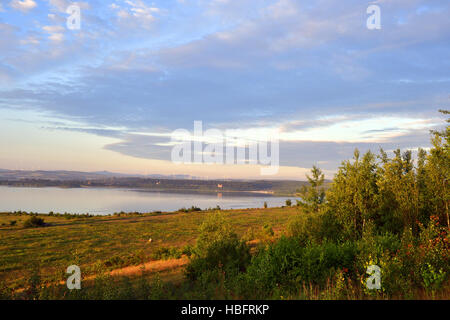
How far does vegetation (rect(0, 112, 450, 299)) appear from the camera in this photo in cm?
636

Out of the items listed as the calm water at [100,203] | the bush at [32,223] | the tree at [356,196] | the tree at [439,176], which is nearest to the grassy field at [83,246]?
the bush at [32,223]

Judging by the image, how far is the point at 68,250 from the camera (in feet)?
70.5

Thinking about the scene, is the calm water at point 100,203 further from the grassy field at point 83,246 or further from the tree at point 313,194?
the tree at point 313,194

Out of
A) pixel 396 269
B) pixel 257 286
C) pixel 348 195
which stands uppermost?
pixel 348 195

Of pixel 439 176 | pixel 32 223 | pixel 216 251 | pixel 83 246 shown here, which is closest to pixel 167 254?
pixel 216 251

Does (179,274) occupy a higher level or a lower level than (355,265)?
lower

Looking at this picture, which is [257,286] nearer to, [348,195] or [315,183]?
[348,195]

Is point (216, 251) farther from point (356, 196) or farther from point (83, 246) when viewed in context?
point (83, 246)

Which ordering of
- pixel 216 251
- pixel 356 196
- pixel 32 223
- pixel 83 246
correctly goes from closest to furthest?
pixel 216 251
pixel 356 196
pixel 83 246
pixel 32 223

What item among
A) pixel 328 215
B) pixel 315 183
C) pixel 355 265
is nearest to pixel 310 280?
pixel 355 265

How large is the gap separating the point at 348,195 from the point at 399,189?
7.65ft

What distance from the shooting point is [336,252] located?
26.7 feet
